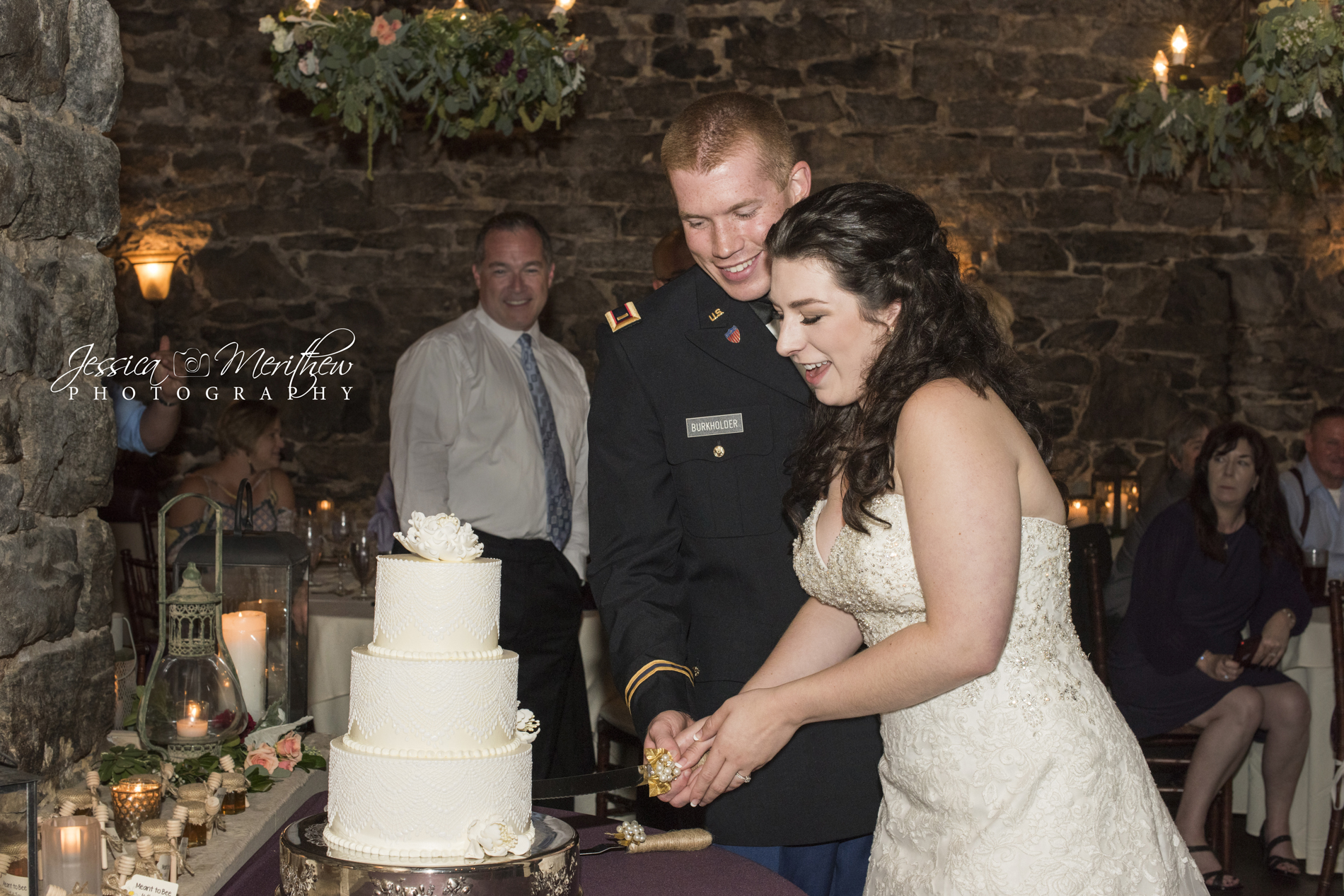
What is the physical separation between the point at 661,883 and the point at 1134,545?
3541 mm

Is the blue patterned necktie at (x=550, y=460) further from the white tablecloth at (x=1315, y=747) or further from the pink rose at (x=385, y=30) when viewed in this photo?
the white tablecloth at (x=1315, y=747)

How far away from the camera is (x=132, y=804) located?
1650 mm

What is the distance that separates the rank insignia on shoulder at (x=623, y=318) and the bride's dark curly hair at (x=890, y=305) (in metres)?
0.50

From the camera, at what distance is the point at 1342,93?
521cm

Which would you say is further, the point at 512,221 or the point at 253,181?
the point at 253,181

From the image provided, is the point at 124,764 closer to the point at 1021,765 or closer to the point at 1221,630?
the point at 1021,765

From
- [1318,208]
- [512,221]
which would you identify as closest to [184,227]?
[512,221]

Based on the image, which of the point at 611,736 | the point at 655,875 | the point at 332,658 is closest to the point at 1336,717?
the point at 611,736

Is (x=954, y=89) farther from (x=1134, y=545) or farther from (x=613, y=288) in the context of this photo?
(x=1134, y=545)

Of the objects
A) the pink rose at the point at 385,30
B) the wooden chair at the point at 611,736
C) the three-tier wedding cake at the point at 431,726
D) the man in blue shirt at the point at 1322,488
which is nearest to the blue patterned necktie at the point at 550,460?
the wooden chair at the point at 611,736

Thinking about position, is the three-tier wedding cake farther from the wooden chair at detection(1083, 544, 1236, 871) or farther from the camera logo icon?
the camera logo icon

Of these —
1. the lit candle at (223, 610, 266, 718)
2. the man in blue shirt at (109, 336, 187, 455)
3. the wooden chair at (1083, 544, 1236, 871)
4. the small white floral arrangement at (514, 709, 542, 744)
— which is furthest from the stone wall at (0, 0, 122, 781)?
the wooden chair at (1083, 544, 1236, 871)

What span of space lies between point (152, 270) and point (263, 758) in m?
5.43

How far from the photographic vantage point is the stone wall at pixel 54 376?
1.69 meters
